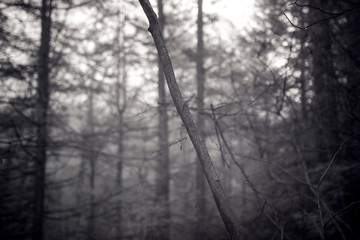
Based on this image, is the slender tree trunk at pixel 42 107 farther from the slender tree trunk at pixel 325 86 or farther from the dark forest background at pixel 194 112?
the slender tree trunk at pixel 325 86

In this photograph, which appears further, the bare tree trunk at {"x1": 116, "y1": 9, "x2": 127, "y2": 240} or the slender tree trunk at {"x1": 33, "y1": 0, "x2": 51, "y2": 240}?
the bare tree trunk at {"x1": 116, "y1": 9, "x2": 127, "y2": 240}

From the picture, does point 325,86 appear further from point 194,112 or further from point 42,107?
point 42,107

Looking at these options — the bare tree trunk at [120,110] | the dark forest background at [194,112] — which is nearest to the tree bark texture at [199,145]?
the dark forest background at [194,112]

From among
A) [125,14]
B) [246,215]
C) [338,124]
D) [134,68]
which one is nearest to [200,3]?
[125,14]

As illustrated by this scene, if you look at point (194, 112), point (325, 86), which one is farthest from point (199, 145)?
point (325, 86)

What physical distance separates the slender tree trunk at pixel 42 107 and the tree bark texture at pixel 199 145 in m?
5.27

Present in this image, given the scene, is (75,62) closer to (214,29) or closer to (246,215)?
(214,29)

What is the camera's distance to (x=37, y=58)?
22.4ft

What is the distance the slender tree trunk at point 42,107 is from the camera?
21.4 ft

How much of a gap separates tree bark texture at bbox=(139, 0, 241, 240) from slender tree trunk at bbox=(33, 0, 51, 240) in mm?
5265

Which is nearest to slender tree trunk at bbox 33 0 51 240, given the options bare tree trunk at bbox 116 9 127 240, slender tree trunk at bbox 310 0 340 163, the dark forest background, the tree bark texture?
the dark forest background

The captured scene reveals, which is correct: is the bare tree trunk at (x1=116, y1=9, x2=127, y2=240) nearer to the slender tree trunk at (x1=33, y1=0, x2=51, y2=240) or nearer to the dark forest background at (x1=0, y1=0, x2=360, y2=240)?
the dark forest background at (x1=0, y1=0, x2=360, y2=240)

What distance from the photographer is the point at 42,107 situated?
6.65 metres

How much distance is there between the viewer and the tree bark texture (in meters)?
2.36
